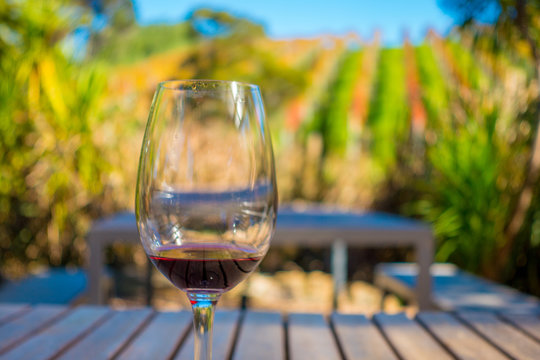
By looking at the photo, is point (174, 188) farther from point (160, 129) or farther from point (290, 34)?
point (290, 34)

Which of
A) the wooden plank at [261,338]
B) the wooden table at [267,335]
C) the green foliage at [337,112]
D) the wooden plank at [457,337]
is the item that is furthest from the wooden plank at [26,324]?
the green foliage at [337,112]

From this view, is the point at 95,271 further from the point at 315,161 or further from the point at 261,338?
the point at 315,161

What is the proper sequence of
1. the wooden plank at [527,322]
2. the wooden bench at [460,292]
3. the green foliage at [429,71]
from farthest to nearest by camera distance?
the green foliage at [429,71], the wooden bench at [460,292], the wooden plank at [527,322]

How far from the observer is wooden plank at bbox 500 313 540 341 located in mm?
696

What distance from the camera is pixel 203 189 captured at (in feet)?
1.42

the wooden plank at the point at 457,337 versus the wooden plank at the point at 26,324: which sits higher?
the wooden plank at the point at 26,324

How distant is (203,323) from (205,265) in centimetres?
5

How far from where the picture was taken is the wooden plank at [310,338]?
60cm

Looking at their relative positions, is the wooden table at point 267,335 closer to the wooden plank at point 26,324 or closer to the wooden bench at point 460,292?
the wooden plank at point 26,324

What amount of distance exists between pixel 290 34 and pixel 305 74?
5038 mm

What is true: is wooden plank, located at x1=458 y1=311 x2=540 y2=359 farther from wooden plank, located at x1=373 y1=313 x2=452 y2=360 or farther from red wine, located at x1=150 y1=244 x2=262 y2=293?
red wine, located at x1=150 y1=244 x2=262 y2=293

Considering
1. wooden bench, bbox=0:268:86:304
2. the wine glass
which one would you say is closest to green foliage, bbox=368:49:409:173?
wooden bench, bbox=0:268:86:304

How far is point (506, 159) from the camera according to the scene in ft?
9.56

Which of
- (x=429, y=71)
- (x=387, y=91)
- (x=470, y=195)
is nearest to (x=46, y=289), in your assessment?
(x=470, y=195)
